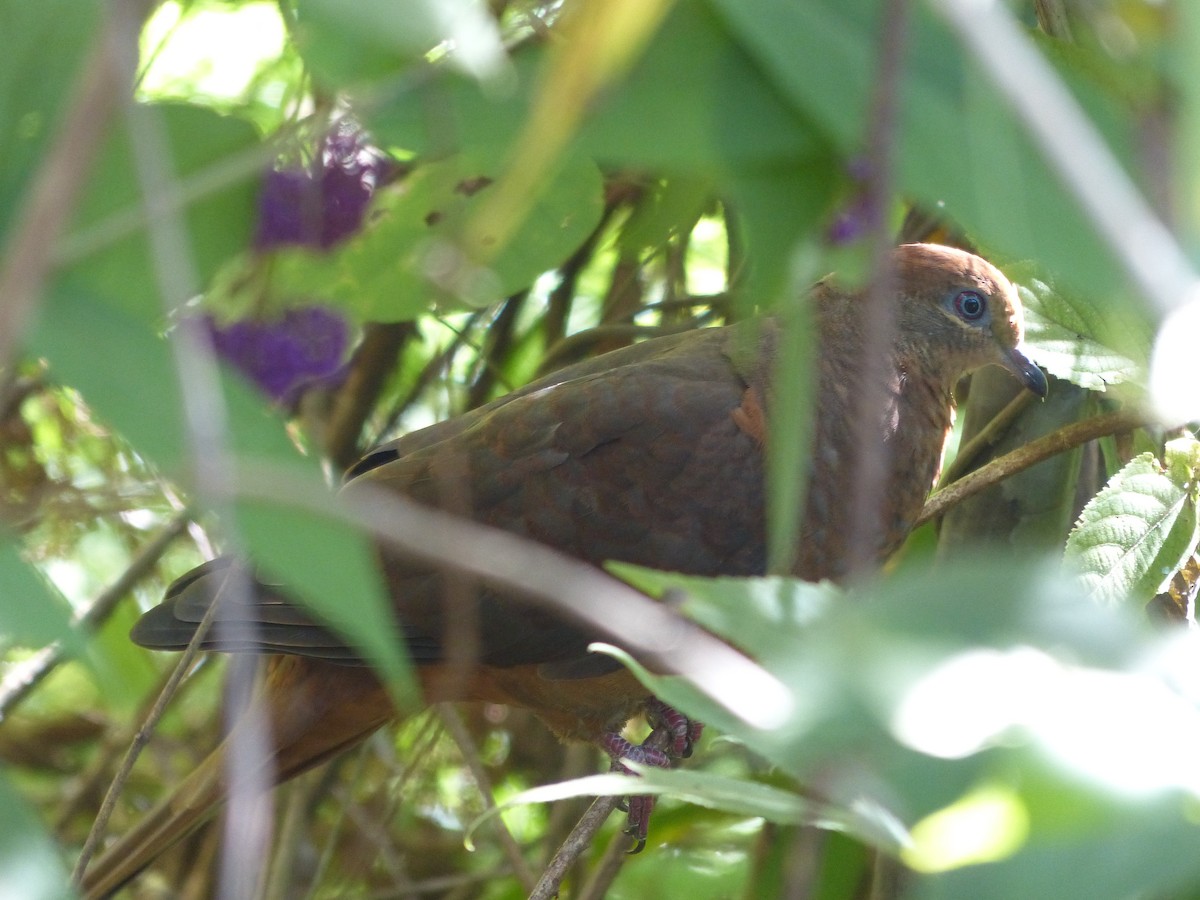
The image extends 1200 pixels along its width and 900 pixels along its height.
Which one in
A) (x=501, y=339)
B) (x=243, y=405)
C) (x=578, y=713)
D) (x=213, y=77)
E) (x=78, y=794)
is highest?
(x=213, y=77)

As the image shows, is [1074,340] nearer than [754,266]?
No

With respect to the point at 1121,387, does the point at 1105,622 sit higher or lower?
lower

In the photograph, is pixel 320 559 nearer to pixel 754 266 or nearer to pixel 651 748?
pixel 754 266

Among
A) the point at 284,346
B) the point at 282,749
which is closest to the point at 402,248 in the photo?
the point at 284,346

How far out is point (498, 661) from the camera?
203cm

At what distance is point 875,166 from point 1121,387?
115 cm

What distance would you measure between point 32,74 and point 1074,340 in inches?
47.7

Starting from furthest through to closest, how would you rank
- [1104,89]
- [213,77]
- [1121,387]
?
[213,77] < [1121,387] < [1104,89]

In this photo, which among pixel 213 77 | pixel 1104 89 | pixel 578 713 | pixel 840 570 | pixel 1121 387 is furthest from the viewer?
pixel 213 77

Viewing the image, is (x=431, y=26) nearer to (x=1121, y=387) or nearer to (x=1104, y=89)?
(x=1104, y=89)

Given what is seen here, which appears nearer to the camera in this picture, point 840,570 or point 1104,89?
point 1104,89

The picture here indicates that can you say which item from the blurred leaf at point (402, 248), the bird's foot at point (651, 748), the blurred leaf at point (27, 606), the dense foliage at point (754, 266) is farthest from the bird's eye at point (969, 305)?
the blurred leaf at point (27, 606)

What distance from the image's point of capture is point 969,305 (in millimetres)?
2150

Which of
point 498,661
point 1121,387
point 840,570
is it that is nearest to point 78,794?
point 498,661
